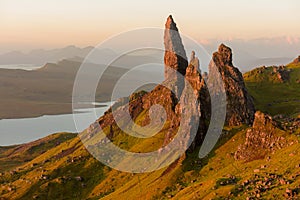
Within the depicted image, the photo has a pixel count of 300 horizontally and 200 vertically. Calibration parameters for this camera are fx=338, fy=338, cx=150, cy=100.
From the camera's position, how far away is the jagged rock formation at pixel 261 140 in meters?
115

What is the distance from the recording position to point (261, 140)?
11950 cm

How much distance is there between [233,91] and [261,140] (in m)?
40.9

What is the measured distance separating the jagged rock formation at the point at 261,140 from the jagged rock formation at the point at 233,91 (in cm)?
2565

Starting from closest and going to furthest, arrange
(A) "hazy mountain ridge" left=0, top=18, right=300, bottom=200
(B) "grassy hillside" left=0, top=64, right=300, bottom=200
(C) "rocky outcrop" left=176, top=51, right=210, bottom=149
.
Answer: (B) "grassy hillside" left=0, top=64, right=300, bottom=200
(A) "hazy mountain ridge" left=0, top=18, right=300, bottom=200
(C) "rocky outcrop" left=176, top=51, right=210, bottom=149

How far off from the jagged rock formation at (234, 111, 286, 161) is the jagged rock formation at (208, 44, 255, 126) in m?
25.7

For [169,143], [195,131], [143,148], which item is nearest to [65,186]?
[143,148]

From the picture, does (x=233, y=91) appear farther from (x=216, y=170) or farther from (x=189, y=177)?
(x=189, y=177)

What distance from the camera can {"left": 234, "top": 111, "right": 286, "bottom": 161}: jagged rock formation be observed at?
115 m

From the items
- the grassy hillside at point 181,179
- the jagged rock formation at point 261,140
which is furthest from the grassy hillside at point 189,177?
the jagged rock formation at point 261,140

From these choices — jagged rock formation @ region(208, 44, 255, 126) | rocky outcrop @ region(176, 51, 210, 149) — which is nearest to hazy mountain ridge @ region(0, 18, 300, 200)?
jagged rock formation @ region(208, 44, 255, 126)

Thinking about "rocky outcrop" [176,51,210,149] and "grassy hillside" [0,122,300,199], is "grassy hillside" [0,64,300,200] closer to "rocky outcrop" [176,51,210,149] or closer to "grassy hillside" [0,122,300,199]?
"grassy hillside" [0,122,300,199]

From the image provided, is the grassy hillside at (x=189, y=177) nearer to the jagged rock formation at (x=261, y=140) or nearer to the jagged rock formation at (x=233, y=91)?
the jagged rock formation at (x=261, y=140)

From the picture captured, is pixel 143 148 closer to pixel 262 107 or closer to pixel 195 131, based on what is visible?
pixel 195 131

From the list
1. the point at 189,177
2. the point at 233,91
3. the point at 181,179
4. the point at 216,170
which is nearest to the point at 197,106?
the point at 233,91
